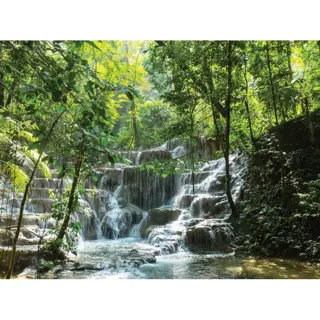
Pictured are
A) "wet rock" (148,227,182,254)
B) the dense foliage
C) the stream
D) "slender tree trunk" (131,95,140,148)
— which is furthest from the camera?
"wet rock" (148,227,182,254)

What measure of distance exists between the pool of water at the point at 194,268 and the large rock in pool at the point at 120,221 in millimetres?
1115

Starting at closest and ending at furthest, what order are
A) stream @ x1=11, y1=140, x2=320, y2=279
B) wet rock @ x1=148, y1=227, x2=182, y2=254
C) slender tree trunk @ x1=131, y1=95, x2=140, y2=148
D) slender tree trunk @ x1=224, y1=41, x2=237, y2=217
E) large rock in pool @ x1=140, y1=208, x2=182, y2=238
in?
stream @ x1=11, y1=140, x2=320, y2=279, slender tree trunk @ x1=131, y1=95, x2=140, y2=148, wet rock @ x1=148, y1=227, x2=182, y2=254, slender tree trunk @ x1=224, y1=41, x2=237, y2=217, large rock in pool @ x1=140, y1=208, x2=182, y2=238

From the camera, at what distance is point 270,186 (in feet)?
15.6

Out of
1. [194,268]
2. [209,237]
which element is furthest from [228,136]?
[194,268]

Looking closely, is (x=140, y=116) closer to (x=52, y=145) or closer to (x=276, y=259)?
(x=52, y=145)

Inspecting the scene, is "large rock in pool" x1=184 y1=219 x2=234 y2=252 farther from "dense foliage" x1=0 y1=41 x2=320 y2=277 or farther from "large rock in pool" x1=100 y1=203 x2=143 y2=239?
"large rock in pool" x1=100 y1=203 x2=143 y2=239

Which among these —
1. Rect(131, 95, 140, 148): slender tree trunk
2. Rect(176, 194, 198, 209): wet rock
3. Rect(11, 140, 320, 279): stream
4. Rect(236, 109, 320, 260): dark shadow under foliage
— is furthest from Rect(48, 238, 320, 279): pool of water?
Rect(131, 95, 140, 148): slender tree trunk

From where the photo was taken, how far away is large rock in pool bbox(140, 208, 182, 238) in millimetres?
4867

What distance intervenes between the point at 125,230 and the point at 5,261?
88.8 inches

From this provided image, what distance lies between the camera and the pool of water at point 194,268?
2980mm

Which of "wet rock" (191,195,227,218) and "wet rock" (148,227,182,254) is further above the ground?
"wet rock" (191,195,227,218)

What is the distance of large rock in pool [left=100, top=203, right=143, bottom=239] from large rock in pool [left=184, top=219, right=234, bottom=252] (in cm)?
115
